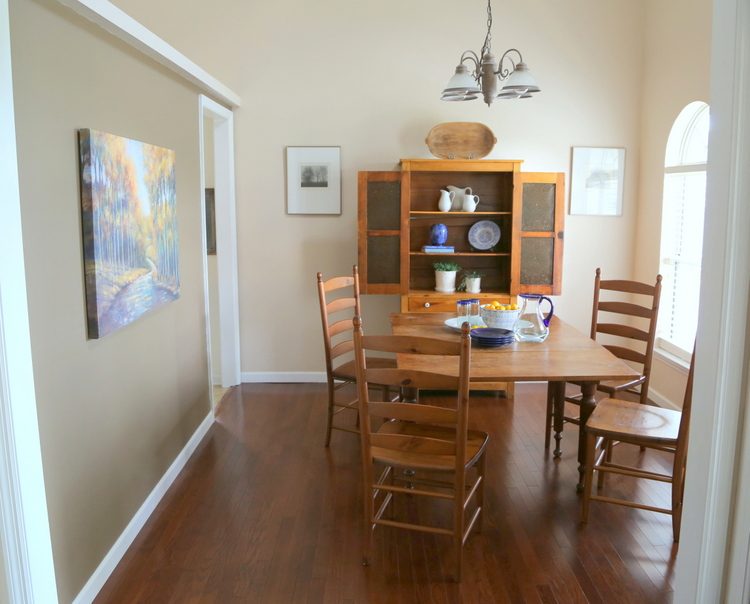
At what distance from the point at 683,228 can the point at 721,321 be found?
11.8 feet

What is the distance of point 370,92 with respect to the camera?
16.5ft

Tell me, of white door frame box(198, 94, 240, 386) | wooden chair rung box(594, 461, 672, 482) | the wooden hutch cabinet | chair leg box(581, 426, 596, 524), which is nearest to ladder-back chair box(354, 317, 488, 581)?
chair leg box(581, 426, 596, 524)

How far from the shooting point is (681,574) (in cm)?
158

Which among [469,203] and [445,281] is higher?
[469,203]

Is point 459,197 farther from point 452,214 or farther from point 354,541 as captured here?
point 354,541

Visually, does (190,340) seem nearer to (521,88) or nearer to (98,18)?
(98,18)

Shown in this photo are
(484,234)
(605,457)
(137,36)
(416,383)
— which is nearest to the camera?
(416,383)

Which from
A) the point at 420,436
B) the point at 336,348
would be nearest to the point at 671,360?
the point at 336,348

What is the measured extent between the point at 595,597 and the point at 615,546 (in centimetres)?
42

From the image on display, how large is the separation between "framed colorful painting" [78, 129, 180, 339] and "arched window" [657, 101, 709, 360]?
3.39m

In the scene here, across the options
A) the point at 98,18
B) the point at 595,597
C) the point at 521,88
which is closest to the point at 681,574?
the point at 595,597

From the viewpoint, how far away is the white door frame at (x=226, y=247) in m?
4.95

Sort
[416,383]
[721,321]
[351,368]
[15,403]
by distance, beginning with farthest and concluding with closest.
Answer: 1. [351,368]
2. [416,383]
3. [15,403]
4. [721,321]

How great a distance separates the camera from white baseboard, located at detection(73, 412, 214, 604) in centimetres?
248
